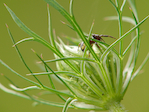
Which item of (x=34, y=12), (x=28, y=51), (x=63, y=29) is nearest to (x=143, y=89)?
(x=63, y=29)

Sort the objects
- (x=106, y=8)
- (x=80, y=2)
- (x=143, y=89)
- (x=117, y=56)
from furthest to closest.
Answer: (x=80, y=2) → (x=106, y=8) → (x=143, y=89) → (x=117, y=56)

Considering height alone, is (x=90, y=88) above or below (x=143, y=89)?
above

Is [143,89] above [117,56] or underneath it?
underneath

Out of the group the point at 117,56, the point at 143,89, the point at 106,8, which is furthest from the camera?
the point at 106,8

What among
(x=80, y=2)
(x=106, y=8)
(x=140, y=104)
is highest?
(x=80, y=2)

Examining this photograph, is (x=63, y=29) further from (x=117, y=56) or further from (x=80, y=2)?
(x=117, y=56)

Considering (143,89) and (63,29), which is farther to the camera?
(63,29)

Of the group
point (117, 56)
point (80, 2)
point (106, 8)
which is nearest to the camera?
point (117, 56)

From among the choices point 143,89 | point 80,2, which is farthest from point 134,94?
point 80,2

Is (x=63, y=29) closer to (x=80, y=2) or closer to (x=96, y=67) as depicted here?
(x=80, y=2)
